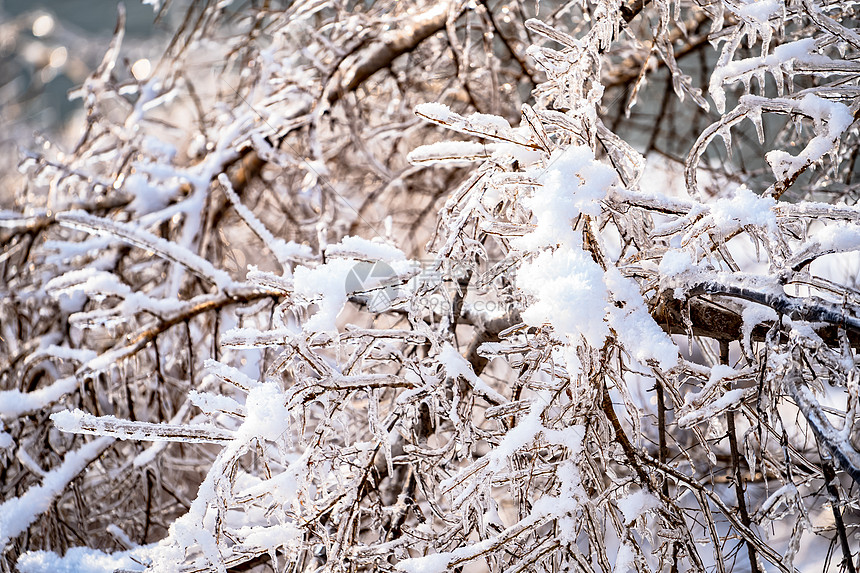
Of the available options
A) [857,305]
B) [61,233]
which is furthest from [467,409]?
[61,233]

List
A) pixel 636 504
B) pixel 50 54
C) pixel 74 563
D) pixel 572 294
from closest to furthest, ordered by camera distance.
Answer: pixel 572 294
pixel 636 504
pixel 74 563
pixel 50 54

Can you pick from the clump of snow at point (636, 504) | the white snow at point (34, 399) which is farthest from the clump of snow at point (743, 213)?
the white snow at point (34, 399)

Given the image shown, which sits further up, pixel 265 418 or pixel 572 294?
pixel 572 294

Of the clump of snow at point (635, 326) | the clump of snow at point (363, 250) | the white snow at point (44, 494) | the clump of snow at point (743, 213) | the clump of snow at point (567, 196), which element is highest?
the clump of snow at point (567, 196)

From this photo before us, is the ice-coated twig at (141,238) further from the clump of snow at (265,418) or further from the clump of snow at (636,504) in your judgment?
the clump of snow at (636,504)

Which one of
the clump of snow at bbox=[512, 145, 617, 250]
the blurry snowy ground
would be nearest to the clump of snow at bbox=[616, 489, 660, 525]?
the clump of snow at bbox=[512, 145, 617, 250]

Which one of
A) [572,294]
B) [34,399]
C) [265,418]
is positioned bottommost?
[34,399]

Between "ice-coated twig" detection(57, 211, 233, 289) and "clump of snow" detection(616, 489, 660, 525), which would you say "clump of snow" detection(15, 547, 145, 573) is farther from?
"clump of snow" detection(616, 489, 660, 525)

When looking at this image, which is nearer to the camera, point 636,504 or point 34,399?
point 636,504

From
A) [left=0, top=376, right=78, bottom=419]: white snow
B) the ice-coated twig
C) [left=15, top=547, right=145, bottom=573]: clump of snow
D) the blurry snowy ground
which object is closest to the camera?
[left=15, top=547, right=145, bottom=573]: clump of snow

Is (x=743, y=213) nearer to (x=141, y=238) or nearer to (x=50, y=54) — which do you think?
(x=141, y=238)

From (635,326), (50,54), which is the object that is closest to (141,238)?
(635,326)

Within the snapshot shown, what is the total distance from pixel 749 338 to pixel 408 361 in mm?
609

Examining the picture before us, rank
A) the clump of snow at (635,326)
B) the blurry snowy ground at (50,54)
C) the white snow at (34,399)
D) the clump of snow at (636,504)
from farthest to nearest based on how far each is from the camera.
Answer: the blurry snowy ground at (50,54) < the white snow at (34,399) < the clump of snow at (636,504) < the clump of snow at (635,326)
